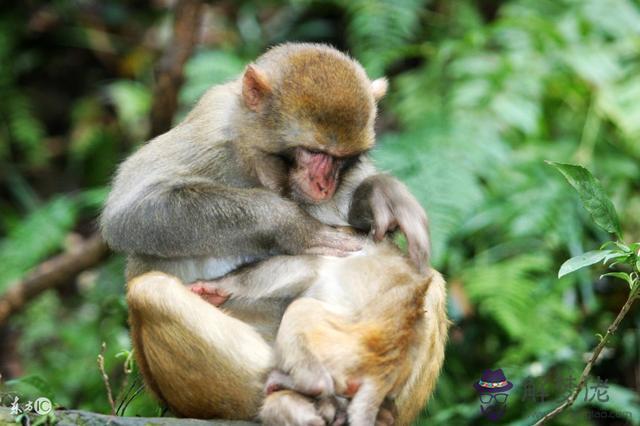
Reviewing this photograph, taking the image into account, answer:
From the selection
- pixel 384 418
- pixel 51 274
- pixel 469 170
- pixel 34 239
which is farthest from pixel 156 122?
pixel 384 418

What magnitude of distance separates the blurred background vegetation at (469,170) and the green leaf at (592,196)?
1.80 meters

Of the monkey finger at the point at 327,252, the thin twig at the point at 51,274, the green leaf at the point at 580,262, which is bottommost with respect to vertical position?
the thin twig at the point at 51,274

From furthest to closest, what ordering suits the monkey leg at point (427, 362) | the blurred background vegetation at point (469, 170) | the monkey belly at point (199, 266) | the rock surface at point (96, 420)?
the blurred background vegetation at point (469, 170), the monkey belly at point (199, 266), the monkey leg at point (427, 362), the rock surface at point (96, 420)

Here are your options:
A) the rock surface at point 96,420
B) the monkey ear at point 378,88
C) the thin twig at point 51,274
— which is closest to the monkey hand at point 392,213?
the monkey ear at point 378,88

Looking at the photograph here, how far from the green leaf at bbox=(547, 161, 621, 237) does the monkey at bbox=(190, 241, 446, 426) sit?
78cm

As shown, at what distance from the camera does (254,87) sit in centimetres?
501

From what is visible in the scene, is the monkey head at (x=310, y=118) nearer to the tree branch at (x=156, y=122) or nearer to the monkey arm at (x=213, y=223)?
the monkey arm at (x=213, y=223)

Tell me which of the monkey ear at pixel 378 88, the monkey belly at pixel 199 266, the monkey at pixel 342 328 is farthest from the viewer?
the monkey ear at pixel 378 88

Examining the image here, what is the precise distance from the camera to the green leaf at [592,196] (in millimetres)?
4305

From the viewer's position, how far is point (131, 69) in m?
11.7

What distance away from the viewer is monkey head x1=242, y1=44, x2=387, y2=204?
4.78 metres

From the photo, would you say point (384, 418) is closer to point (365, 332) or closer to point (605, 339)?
point (365, 332)

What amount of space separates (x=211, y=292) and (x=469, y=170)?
3678mm

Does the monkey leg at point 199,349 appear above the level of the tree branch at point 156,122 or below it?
above
